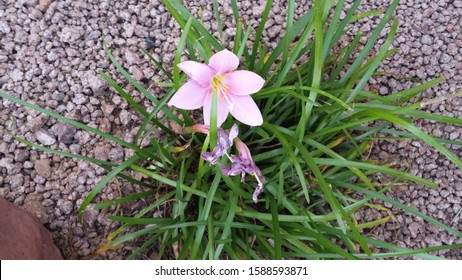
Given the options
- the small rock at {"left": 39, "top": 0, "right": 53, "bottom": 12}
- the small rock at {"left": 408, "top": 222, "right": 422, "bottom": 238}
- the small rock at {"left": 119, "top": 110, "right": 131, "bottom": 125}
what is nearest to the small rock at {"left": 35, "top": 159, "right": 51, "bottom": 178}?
the small rock at {"left": 119, "top": 110, "right": 131, "bottom": 125}

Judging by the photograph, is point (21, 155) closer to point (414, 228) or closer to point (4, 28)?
point (4, 28)

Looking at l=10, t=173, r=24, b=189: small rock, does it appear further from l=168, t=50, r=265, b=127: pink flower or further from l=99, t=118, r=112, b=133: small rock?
l=168, t=50, r=265, b=127: pink flower

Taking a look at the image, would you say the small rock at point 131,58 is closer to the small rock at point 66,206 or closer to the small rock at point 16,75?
the small rock at point 16,75

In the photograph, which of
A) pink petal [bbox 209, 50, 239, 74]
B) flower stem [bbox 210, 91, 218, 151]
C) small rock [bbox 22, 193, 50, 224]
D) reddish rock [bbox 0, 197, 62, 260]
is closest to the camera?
flower stem [bbox 210, 91, 218, 151]

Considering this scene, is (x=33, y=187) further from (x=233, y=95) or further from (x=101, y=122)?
(x=233, y=95)

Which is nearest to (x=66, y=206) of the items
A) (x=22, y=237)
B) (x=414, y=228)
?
(x=22, y=237)

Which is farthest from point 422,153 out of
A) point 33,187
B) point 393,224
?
point 33,187
